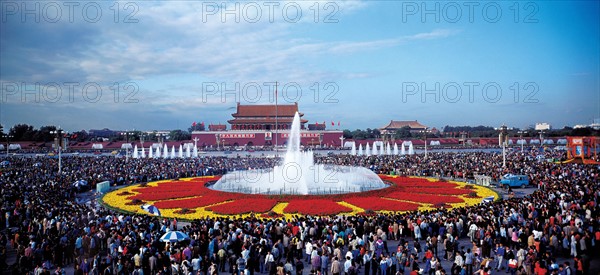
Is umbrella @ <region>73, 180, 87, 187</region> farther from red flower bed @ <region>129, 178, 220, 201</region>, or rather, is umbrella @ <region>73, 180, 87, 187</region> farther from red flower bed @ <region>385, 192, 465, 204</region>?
red flower bed @ <region>385, 192, 465, 204</region>

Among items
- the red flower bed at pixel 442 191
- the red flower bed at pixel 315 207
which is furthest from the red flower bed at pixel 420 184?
the red flower bed at pixel 315 207

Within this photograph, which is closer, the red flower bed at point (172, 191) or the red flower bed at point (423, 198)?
the red flower bed at point (423, 198)

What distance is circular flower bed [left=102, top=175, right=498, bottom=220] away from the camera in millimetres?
18216

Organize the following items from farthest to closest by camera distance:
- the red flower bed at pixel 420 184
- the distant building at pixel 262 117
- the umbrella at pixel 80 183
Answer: the distant building at pixel 262 117
the red flower bed at pixel 420 184
the umbrella at pixel 80 183

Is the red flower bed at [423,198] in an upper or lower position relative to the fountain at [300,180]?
lower

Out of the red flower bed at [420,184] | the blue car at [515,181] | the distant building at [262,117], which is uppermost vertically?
the distant building at [262,117]

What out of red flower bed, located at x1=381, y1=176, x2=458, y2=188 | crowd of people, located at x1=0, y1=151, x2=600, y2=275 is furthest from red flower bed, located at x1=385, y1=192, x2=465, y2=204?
crowd of people, located at x1=0, y1=151, x2=600, y2=275

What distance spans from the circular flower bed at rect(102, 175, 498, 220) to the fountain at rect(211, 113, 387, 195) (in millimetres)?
984

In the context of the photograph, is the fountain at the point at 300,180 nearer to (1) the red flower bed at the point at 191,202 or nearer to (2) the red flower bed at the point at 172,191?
(2) the red flower bed at the point at 172,191

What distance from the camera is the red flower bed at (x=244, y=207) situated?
18172 millimetres

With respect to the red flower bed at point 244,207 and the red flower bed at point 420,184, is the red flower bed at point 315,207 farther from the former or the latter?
the red flower bed at point 420,184

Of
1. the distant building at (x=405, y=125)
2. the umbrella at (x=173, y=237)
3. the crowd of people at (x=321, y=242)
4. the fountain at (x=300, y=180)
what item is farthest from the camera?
the distant building at (x=405, y=125)

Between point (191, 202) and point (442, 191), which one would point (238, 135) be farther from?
point (442, 191)

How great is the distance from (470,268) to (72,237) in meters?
11.4
